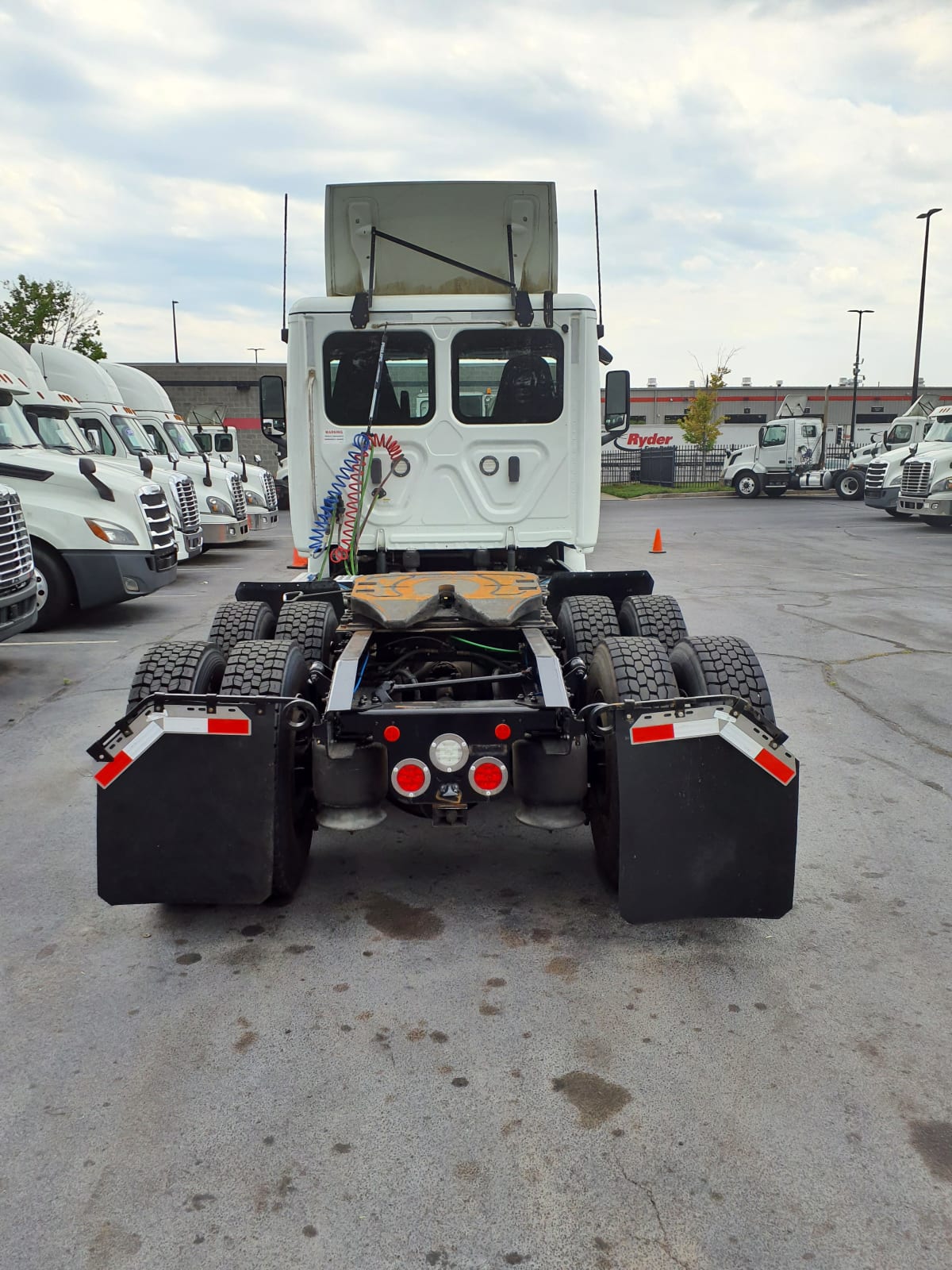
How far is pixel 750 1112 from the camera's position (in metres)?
2.81

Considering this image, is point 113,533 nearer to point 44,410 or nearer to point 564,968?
point 44,410

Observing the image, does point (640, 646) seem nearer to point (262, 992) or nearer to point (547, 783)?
point (547, 783)

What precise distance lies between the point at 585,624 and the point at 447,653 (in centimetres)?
84

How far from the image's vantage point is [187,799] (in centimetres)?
371

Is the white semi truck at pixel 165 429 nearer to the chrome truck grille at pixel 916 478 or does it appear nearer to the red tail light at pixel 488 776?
the chrome truck grille at pixel 916 478

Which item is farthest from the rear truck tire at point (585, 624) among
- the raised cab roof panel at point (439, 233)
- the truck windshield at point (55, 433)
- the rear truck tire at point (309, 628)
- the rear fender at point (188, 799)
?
the truck windshield at point (55, 433)

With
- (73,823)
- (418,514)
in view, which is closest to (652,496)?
(418,514)

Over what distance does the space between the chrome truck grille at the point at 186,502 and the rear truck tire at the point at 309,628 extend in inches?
383

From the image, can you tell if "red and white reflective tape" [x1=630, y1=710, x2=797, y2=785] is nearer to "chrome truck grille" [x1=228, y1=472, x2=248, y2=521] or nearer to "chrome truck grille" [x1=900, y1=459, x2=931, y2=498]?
"chrome truck grille" [x1=228, y1=472, x2=248, y2=521]

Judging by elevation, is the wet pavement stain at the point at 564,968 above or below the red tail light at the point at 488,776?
below

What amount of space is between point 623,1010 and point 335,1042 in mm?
958

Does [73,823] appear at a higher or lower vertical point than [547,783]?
lower

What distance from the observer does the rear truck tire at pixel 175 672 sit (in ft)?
13.9

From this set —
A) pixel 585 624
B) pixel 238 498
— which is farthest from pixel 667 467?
pixel 585 624
